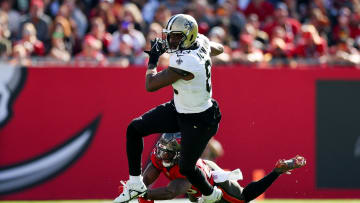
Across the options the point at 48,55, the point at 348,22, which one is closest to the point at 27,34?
the point at 48,55

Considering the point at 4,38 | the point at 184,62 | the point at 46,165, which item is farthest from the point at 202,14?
the point at 184,62

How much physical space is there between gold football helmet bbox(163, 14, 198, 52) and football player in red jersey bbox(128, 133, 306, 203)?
44.5 inches

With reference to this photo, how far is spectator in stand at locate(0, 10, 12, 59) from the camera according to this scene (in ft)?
48.5

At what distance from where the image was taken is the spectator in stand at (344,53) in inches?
587

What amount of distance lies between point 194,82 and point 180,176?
1.19 metres

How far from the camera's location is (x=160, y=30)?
15.8m

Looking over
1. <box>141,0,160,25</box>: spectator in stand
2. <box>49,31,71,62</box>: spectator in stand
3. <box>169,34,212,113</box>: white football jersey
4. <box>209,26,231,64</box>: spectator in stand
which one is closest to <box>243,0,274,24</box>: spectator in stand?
<box>209,26,231,64</box>: spectator in stand

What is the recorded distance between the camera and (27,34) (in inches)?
604

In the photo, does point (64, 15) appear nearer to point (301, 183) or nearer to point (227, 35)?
point (227, 35)

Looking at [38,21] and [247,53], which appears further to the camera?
[38,21]

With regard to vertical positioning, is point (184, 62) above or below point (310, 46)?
below

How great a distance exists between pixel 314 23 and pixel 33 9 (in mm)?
5254

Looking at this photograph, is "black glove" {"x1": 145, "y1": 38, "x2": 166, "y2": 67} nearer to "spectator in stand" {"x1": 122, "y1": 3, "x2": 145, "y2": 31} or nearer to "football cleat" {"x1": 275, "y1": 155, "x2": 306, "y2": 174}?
"football cleat" {"x1": 275, "y1": 155, "x2": 306, "y2": 174}

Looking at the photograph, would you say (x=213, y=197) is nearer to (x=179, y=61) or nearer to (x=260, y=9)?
(x=179, y=61)
